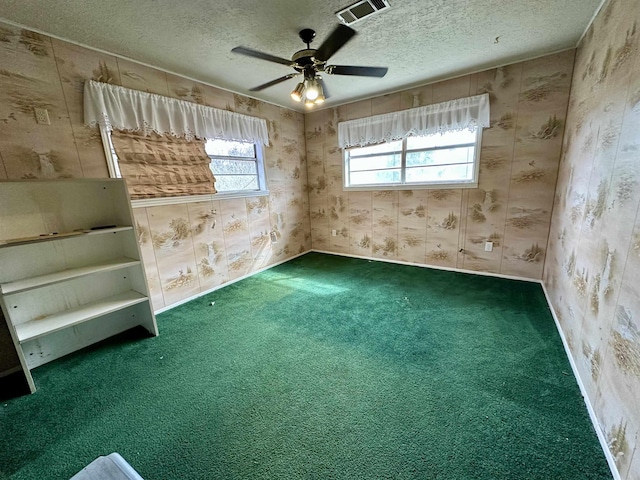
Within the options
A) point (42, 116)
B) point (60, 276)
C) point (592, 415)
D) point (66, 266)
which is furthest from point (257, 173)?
point (592, 415)

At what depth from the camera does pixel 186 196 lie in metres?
2.86

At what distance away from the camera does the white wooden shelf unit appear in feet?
5.98

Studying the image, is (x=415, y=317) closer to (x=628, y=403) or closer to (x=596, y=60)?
(x=628, y=403)

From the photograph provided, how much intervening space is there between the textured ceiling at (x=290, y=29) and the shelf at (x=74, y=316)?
6.72 ft

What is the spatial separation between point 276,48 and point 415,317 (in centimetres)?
266

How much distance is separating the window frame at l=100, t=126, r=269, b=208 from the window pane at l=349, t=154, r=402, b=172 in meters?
1.36

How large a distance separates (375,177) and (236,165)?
1985mm

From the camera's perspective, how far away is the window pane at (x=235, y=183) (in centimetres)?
325

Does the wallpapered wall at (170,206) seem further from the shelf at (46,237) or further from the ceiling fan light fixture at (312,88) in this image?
the ceiling fan light fixture at (312,88)

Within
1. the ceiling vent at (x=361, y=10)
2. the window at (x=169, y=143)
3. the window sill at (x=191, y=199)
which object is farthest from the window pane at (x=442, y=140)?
the window sill at (x=191, y=199)

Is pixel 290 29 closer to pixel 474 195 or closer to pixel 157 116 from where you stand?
pixel 157 116

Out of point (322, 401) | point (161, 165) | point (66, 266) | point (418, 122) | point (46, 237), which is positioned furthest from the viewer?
point (418, 122)

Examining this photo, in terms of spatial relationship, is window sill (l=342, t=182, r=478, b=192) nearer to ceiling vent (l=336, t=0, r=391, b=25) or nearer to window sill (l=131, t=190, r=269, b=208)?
window sill (l=131, t=190, r=269, b=208)

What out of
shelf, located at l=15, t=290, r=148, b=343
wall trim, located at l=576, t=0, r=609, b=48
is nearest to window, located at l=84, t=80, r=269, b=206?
shelf, located at l=15, t=290, r=148, b=343
